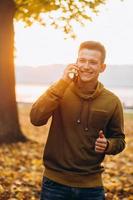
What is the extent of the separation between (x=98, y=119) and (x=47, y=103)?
1.62 feet

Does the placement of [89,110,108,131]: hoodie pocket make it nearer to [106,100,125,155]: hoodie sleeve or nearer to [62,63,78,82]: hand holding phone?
[106,100,125,155]: hoodie sleeve

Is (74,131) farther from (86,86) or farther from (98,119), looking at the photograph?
(86,86)

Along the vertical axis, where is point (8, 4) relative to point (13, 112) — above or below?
above

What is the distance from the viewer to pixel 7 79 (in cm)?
1473

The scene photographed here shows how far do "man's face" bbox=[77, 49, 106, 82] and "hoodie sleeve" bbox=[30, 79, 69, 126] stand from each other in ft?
0.59

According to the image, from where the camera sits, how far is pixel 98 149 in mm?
4086

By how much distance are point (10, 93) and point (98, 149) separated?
11043 millimetres

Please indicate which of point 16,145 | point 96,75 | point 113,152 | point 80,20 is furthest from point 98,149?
point 80,20

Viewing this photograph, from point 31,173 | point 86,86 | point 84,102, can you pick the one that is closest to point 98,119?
point 84,102

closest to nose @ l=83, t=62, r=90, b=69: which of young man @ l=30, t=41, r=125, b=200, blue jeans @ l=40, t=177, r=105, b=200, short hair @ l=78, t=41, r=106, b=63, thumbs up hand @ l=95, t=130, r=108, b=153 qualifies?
young man @ l=30, t=41, r=125, b=200

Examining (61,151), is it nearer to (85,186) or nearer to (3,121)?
(85,186)

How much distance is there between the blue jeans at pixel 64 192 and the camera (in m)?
4.20

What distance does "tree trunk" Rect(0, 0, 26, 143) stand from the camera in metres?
14.5

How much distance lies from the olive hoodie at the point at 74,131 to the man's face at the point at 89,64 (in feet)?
0.48
